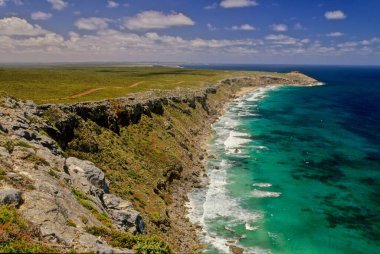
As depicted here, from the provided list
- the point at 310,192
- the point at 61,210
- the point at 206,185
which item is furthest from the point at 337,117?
the point at 61,210

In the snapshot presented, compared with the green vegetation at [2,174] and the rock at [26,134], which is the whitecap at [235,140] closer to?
the rock at [26,134]

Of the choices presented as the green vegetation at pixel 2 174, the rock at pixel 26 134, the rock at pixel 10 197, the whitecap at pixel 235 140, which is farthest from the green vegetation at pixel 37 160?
the whitecap at pixel 235 140

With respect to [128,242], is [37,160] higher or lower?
higher

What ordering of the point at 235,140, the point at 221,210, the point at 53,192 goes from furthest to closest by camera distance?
1. the point at 235,140
2. the point at 221,210
3. the point at 53,192

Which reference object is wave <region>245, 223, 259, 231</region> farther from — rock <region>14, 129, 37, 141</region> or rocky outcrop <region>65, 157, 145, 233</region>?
rock <region>14, 129, 37, 141</region>

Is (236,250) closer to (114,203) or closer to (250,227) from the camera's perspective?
(250,227)

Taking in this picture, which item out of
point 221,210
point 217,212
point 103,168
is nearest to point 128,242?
point 103,168
